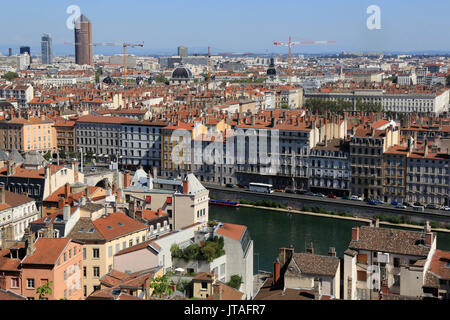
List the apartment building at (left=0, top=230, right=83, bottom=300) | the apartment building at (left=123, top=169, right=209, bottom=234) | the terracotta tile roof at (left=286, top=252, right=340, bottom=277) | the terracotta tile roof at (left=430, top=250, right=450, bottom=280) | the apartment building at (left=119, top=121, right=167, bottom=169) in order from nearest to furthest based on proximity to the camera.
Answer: the apartment building at (left=0, top=230, right=83, bottom=300)
the terracotta tile roof at (left=286, top=252, right=340, bottom=277)
the terracotta tile roof at (left=430, top=250, right=450, bottom=280)
the apartment building at (left=123, top=169, right=209, bottom=234)
the apartment building at (left=119, top=121, right=167, bottom=169)

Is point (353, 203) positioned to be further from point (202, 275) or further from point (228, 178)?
point (202, 275)

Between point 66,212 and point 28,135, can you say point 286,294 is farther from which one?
point 28,135

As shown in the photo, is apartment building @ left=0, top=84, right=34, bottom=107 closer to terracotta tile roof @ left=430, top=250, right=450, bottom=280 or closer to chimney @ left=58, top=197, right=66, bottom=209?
chimney @ left=58, top=197, right=66, bottom=209

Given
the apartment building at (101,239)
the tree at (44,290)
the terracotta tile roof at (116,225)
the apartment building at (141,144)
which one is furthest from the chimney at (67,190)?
the apartment building at (141,144)

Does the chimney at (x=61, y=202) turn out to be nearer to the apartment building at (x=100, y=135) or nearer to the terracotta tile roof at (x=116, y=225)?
the terracotta tile roof at (x=116, y=225)

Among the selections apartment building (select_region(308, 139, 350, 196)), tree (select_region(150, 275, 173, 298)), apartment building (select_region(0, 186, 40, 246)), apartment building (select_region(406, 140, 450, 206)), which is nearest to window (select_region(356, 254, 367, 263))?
tree (select_region(150, 275, 173, 298))
